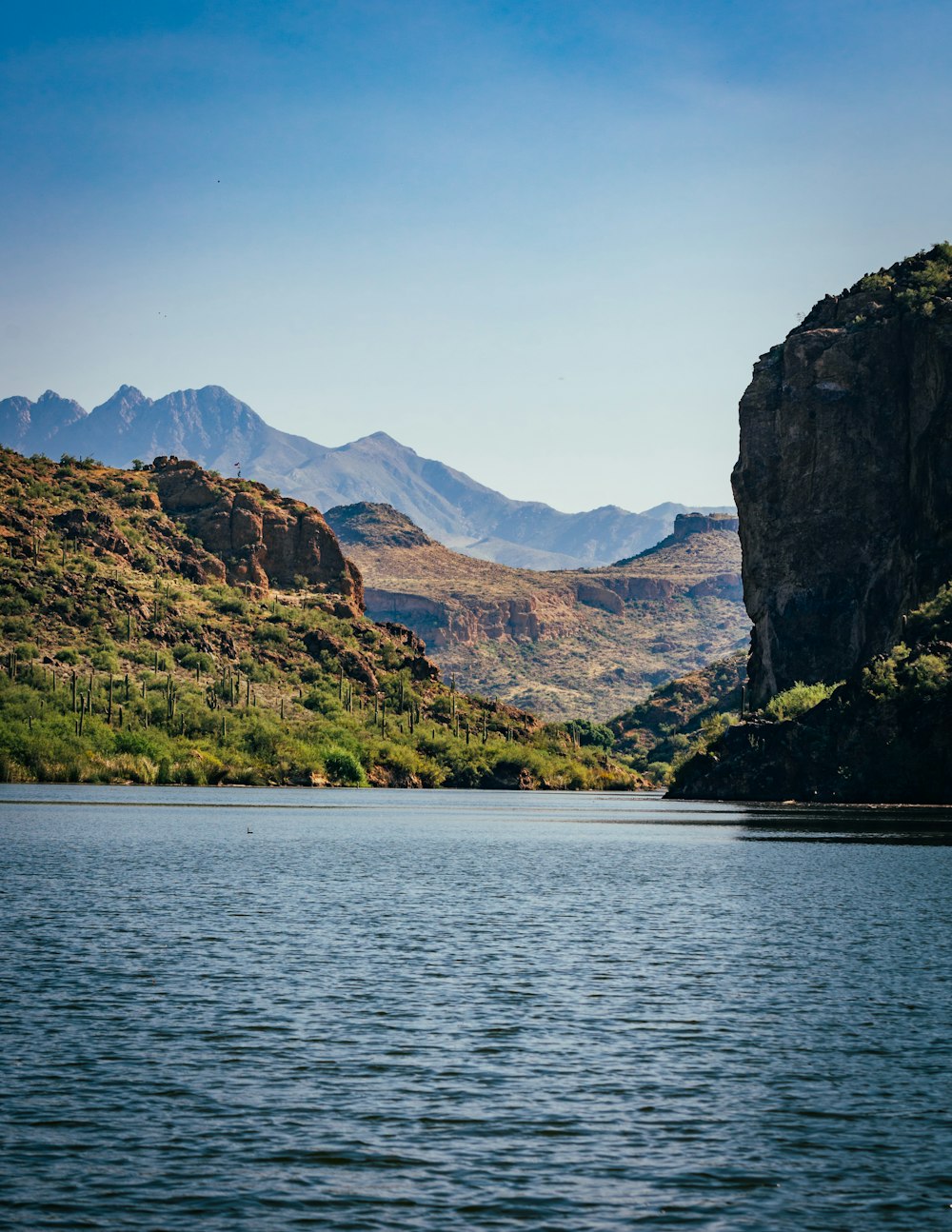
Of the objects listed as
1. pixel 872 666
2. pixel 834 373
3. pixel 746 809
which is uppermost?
pixel 834 373

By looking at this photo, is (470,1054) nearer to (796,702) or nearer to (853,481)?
(796,702)

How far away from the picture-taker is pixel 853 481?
190625 mm

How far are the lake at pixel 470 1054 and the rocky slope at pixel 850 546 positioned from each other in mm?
92149

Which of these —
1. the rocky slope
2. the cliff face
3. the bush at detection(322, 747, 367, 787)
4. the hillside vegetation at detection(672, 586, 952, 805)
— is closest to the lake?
the hillside vegetation at detection(672, 586, 952, 805)

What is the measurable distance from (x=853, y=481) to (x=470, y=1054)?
175 meters

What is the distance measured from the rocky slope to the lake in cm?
9215

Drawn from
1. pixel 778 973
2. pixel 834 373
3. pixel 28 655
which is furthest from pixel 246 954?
pixel 834 373

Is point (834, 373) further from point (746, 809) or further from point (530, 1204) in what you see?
point (530, 1204)

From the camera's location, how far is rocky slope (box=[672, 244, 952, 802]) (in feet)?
479

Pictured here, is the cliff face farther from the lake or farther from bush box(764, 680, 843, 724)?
the lake

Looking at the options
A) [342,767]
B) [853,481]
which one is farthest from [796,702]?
[342,767]

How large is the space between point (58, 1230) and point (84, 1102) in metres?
5.23

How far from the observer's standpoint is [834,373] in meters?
195

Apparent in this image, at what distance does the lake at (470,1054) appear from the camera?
16672 mm
